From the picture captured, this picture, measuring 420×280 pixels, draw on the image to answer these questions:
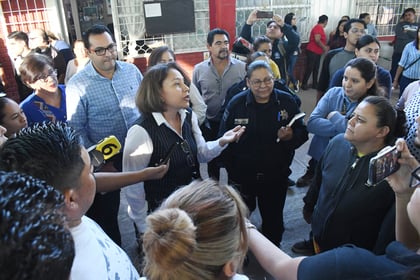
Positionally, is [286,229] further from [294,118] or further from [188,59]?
[188,59]

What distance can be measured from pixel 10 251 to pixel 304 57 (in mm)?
7724

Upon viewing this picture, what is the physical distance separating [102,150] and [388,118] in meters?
1.60

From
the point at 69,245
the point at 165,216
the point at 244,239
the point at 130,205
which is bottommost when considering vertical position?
the point at 130,205

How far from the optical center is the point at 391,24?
25.5ft

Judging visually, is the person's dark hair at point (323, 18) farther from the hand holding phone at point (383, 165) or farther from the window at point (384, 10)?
the hand holding phone at point (383, 165)

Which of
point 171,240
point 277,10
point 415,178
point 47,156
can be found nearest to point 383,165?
point 415,178

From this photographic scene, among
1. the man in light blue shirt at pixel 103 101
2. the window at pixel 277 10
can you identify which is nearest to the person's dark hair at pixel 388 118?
the man in light blue shirt at pixel 103 101

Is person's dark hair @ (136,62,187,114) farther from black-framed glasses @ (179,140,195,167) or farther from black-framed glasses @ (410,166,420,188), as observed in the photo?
black-framed glasses @ (410,166,420,188)

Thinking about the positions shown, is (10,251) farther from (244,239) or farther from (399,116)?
(399,116)

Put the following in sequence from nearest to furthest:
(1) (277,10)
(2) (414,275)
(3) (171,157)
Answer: (2) (414,275), (3) (171,157), (1) (277,10)

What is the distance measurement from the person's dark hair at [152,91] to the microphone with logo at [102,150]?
279 millimetres

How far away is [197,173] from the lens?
2.30 meters

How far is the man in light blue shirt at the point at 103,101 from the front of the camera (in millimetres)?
2393

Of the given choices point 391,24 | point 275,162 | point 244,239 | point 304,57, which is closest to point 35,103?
point 275,162
